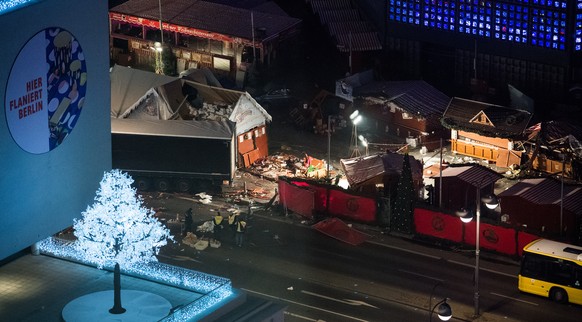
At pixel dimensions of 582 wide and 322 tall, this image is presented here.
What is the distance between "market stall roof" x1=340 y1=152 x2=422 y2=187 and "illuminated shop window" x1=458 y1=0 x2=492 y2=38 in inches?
703

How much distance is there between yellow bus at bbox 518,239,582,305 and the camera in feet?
214

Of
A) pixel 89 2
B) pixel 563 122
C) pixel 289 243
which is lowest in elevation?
pixel 289 243

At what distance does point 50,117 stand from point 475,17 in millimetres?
44313

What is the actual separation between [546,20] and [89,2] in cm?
4087

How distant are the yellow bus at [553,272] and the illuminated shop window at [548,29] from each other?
26082mm

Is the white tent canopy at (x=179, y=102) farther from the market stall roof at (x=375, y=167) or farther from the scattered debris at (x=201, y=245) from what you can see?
the scattered debris at (x=201, y=245)

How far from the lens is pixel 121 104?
Answer: 8375 centimetres

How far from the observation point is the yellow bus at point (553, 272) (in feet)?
214

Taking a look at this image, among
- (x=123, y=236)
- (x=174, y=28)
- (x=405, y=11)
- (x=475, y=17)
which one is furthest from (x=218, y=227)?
(x=174, y=28)

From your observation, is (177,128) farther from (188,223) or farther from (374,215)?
(374,215)

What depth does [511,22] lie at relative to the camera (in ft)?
302

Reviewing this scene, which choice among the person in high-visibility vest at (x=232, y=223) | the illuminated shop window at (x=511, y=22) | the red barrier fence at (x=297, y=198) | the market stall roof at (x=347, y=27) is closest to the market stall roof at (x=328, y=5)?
the market stall roof at (x=347, y=27)

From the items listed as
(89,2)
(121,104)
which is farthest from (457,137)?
(89,2)

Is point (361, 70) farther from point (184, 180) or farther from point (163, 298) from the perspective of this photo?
point (163, 298)
